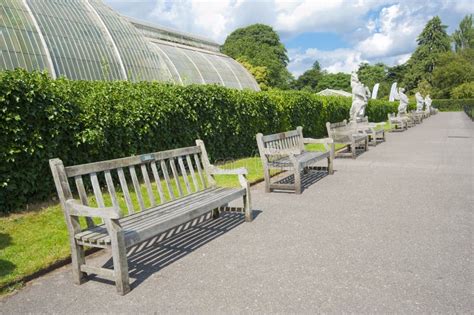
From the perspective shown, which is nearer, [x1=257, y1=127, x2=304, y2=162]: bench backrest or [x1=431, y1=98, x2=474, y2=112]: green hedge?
[x1=257, y1=127, x2=304, y2=162]: bench backrest

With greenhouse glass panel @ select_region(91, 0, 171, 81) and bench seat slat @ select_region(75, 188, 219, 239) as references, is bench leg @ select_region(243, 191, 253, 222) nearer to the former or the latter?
bench seat slat @ select_region(75, 188, 219, 239)

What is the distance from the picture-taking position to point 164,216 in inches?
165

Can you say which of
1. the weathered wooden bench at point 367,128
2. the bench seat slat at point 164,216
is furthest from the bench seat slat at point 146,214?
the weathered wooden bench at point 367,128

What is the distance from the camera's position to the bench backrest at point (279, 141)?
726 cm

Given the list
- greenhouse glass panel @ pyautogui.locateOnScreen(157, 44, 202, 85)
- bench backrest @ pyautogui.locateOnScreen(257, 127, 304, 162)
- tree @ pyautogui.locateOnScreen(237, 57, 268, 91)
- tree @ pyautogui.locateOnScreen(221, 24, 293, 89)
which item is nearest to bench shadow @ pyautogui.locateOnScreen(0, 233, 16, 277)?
bench backrest @ pyautogui.locateOnScreen(257, 127, 304, 162)

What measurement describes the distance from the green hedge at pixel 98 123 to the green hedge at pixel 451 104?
71.1m

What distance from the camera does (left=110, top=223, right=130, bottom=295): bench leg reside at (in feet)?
11.0

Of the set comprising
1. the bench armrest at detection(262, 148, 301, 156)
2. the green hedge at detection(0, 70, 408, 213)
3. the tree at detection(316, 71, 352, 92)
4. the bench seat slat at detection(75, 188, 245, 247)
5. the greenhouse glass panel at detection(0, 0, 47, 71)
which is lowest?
the bench seat slat at detection(75, 188, 245, 247)

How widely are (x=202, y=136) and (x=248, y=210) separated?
4037 millimetres

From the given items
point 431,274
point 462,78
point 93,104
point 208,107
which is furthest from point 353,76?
point 462,78

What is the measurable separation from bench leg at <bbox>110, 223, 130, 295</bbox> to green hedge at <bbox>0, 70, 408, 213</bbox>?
9.47 feet

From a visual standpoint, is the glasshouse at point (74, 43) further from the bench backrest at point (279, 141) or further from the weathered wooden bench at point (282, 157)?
the weathered wooden bench at point (282, 157)

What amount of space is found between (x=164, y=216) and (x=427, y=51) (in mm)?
96618

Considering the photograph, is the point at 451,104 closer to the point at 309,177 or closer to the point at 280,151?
the point at 309,177
